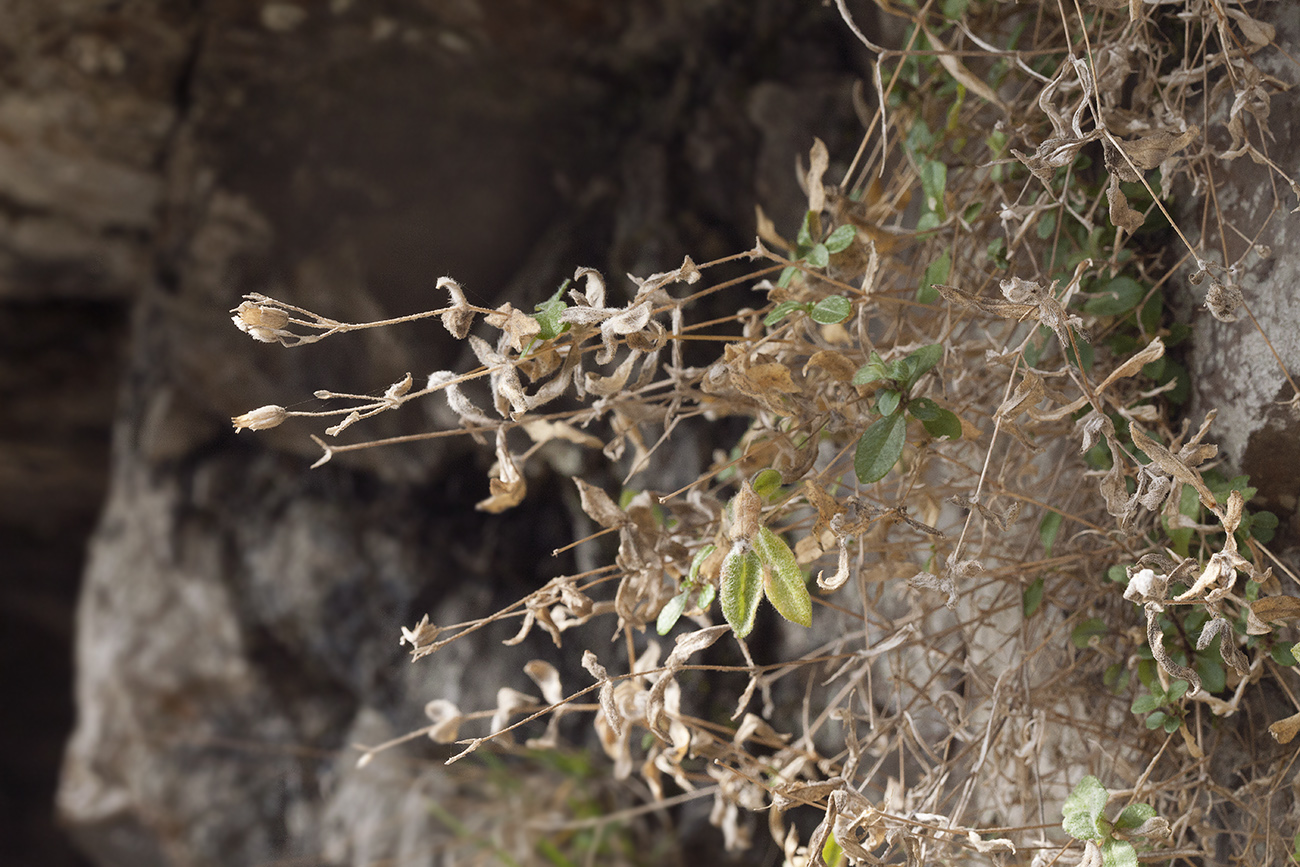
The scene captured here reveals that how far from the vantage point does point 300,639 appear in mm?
1272

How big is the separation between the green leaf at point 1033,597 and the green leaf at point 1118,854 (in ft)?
0.52

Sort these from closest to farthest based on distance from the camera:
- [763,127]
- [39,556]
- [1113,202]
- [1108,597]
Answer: [1113,202], [1108,597], [763,127], [39,556]

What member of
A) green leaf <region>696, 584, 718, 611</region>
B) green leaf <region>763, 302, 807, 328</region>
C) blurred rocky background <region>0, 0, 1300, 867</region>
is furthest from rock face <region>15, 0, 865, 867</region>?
green leaf <region>696, 584, 718, 611</region>

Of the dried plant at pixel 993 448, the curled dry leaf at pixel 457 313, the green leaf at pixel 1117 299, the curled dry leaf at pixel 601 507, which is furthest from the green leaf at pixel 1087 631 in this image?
the curled dry leaf at pixel 457 313

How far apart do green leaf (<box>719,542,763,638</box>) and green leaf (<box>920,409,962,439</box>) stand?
5.0 inches

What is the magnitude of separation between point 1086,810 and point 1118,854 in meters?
0.02

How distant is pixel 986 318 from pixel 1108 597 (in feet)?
0.77

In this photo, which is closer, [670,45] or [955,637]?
[955,637]

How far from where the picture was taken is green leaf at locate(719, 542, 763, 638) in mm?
423

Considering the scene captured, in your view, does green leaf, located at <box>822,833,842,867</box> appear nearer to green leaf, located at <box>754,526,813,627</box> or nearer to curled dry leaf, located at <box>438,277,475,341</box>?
green leaf, located at <box>754,526,813,627</box>

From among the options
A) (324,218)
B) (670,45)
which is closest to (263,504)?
(324,218)

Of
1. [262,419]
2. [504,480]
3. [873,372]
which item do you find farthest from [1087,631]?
[262,419]

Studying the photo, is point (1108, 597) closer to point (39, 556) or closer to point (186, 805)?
point (186, 805)

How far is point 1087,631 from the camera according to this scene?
0.54 meters
